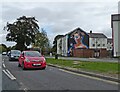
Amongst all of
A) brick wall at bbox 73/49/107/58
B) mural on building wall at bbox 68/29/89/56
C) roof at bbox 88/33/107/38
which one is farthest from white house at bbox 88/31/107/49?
brick wall at bbox 73/49/107/58

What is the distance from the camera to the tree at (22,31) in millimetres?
87819

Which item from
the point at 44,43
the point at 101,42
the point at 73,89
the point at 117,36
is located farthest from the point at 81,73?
the point at 101,42

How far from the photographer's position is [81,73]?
57.4ft

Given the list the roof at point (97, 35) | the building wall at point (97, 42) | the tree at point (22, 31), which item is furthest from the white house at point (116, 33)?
the roof at point (97, 35)

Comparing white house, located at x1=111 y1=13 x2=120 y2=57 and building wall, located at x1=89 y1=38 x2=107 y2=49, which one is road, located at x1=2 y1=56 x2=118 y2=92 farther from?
building wall, located at x1=89 y1=38 x2=107 y2=49

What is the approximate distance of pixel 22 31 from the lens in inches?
3452

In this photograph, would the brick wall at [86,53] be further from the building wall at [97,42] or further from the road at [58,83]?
the road at [58,83]

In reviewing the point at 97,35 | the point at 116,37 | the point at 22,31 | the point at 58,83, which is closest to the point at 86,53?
the point at 116,37

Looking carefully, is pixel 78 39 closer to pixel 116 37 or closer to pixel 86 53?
pixel 86 53

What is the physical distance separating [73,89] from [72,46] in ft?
312

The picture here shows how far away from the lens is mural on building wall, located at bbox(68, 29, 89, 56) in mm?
104438

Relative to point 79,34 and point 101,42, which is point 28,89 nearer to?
point 79,34

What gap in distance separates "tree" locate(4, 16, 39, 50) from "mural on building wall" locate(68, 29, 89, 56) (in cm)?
2071

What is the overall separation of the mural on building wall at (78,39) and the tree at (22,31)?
2071cm
